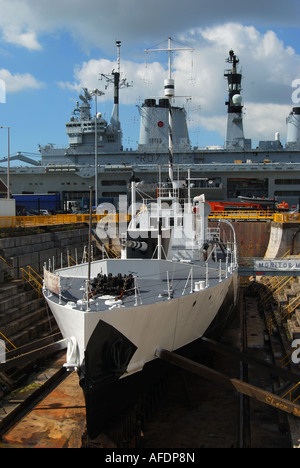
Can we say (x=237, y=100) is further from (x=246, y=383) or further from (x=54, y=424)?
(x=54, y=424)

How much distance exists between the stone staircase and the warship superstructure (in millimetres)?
39389

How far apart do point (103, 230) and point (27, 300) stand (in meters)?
16.3

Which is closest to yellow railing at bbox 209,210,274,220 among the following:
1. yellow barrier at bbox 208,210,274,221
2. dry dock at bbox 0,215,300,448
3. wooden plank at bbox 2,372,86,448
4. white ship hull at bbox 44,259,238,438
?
yellow barrier at bbox 208,210,274,221

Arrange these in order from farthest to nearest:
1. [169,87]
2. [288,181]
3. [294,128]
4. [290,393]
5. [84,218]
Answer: [294,128]
[288,181]
[84,218]
[169,87]
[290,393]

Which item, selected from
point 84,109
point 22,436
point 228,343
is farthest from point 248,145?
point 22,436

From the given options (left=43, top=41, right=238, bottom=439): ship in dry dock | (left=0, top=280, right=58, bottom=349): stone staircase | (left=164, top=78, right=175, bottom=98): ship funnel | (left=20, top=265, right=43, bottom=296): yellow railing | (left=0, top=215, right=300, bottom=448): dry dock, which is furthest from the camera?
(left=164, top=78, right=175, bottom=98): ship funnel

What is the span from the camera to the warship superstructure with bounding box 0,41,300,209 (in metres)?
56.6

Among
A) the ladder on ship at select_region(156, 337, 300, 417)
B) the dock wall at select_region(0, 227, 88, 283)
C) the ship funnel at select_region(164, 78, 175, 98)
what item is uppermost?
the ship funnel at select_region(164, 78, 175, 98)

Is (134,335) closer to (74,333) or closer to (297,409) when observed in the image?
(74,333)

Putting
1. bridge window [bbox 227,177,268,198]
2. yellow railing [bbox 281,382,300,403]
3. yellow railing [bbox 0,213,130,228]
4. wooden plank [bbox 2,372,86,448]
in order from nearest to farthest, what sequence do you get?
wooden plank [bbox 2,372,86,448], yellow railing [bbox 281,382,300,403], yellow railing [bbox 0,213,130,228], bridge window [bbox 227,177,268,198]

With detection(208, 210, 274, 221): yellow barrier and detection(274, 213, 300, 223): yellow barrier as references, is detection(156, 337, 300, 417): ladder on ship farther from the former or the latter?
detection(208, 210, 274, 221): yellow barrier

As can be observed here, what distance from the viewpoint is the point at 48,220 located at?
92.0ft

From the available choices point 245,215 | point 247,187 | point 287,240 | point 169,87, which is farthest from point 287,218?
point 247,187

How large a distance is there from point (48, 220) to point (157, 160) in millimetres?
35285
